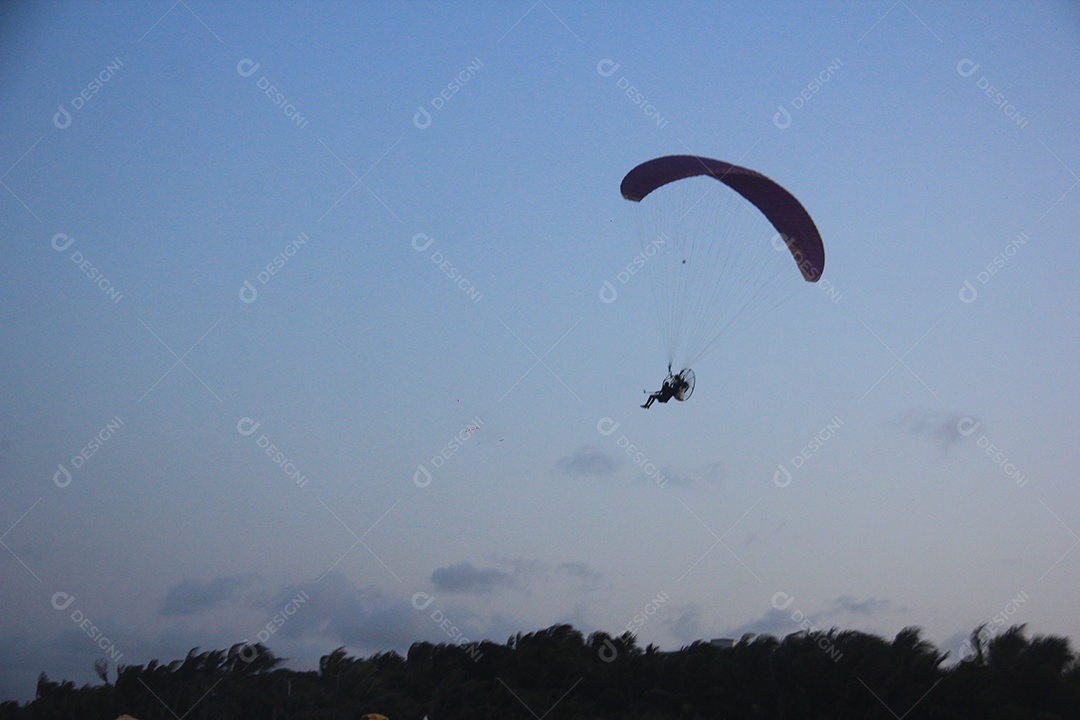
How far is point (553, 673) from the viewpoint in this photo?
37969mm

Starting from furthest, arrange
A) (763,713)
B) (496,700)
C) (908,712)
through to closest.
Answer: (496,700), (763,713), (908,712)

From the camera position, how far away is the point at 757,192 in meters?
34.7

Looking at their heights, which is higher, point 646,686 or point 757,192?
point 757,192

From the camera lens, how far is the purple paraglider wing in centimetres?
3388

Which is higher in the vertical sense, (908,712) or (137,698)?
(137,698)

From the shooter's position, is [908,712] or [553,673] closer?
[908,712]

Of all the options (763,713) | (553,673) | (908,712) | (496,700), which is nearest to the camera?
(908,712)

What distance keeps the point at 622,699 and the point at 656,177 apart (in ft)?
49.3

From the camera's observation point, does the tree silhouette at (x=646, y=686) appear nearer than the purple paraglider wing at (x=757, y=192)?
Yes

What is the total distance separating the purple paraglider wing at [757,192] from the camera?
33.9 meters

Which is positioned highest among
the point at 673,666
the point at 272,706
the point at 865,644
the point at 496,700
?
the point at 272,706

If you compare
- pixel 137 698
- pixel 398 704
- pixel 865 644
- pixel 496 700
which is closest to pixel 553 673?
pixel 496 700

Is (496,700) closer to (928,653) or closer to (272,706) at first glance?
(272,706)

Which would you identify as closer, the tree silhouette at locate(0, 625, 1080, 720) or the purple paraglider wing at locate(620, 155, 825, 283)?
the tree silhouette at locate(0, 625, 1080, 720)
